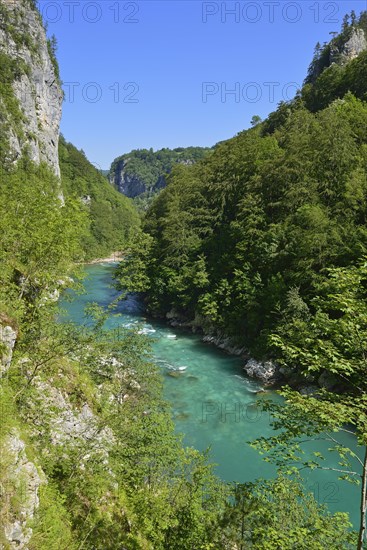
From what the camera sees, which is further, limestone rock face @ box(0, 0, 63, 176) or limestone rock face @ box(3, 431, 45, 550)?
limestone rock face @ box(0, 0, 63, 176)

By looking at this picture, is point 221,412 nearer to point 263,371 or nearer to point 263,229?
point 263,371

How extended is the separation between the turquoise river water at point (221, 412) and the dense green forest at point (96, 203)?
2481 inches

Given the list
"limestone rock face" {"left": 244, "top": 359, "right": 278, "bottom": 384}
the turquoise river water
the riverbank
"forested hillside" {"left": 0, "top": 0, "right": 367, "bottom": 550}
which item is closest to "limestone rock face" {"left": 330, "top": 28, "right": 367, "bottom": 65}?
"forested hillside" {"left": 0, "top": 0, "right": 367, "bottom": 550}

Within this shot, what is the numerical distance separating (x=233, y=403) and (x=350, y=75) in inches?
1825

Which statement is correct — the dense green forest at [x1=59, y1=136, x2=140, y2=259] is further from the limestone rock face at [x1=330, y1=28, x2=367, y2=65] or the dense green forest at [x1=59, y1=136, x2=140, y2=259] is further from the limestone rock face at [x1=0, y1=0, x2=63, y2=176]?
the limestone rock face at [x1=330, y1=28, x2=367, y2=65]

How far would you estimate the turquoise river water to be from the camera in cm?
1411

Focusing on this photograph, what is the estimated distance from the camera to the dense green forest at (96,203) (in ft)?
312

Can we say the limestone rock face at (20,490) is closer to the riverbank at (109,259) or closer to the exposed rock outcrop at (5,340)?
the exposed rock outcrop at (5,340)

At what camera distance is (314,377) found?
2156cm

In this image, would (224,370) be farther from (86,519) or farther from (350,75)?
(350,75)

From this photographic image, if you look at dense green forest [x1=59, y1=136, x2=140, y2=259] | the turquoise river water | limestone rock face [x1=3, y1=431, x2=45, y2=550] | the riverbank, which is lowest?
the turquoise river water

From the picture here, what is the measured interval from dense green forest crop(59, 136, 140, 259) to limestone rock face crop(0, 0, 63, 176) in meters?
25.4

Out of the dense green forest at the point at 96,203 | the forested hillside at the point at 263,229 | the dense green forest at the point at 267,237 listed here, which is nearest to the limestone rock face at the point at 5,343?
the dense green forest at the point at 267,237

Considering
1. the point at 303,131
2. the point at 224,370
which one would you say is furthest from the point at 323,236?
the point at 303,131
